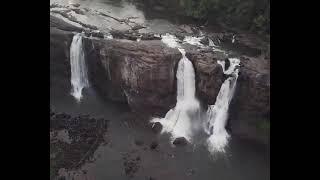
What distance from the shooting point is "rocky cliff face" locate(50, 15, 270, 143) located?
20656mm

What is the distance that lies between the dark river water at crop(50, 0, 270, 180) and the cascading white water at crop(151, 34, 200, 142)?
1.22 m

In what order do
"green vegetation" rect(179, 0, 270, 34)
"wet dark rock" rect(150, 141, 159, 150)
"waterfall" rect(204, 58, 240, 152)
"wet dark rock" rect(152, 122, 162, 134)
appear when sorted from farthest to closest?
"green vegetation" rect(179, 0, 270, 34), "waterfall" rect(204, 58, 240, 152), "wet dark rock" rect(152, 122, 162, 134), "wet dark rock" rect(150, 141, 159, 150)

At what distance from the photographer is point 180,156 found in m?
19.1

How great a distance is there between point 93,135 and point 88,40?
5823 millimetres

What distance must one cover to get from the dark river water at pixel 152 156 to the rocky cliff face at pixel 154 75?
995mm

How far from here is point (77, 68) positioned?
75.3ft

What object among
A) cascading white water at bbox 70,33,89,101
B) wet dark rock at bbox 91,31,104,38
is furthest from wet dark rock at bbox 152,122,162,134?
wet dark rock at bbox 91,31,104,38

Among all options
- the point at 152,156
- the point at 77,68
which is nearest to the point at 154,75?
the point at 152,156

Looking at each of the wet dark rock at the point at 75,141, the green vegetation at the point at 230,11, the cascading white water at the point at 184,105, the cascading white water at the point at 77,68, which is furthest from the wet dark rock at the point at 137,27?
the wet dark rock at the point at 75,141

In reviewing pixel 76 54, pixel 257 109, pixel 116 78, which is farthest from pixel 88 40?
pixel 257 109

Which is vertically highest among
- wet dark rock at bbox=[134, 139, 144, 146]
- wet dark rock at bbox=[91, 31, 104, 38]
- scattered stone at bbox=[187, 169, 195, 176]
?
wet dark rock at bbox=[91, 31, 104, 38]

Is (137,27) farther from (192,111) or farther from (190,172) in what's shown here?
(190,172)

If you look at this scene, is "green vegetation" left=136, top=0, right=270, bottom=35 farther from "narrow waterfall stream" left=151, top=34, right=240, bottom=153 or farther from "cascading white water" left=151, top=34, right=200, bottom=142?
"cascading white water" left=151, top=34, right=200, bottom=142

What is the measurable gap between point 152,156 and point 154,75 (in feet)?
14.9
